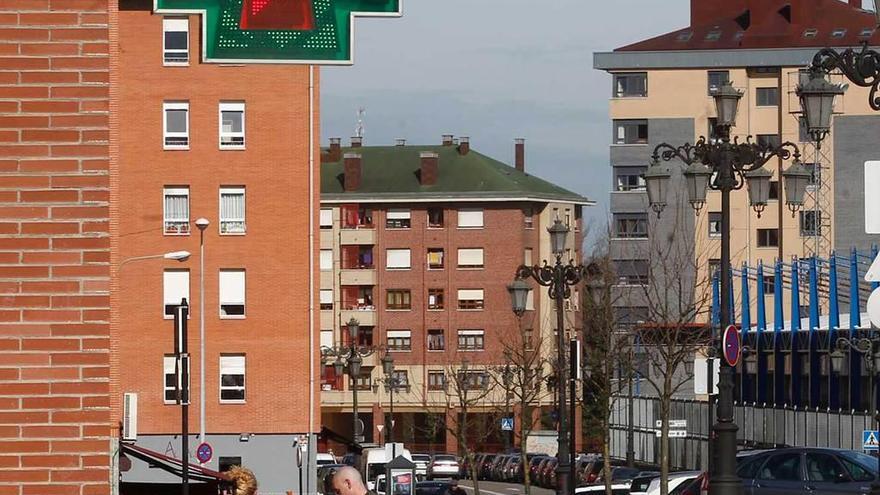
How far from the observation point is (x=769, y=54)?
3696 inches

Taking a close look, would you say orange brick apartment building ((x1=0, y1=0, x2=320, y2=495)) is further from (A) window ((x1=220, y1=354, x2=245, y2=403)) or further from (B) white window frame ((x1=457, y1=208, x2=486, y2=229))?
(B) white window frame ((x1=457, y1=208, x2=486, y2=229))

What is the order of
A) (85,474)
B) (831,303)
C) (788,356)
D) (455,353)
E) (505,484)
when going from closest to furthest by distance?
(85,474) < (831,303) < (788,356) < (505,484) < (455,353)

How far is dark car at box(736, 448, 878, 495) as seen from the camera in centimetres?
2828

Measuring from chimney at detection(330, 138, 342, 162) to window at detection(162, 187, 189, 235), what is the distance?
195 ft

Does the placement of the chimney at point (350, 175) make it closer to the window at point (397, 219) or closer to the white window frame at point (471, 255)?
the window at point (397, 219)

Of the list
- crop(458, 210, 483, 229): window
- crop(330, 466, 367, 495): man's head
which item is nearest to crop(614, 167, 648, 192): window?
crop(458, 210, 483, 229): window

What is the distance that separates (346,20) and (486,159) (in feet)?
347

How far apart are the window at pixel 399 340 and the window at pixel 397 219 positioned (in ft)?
20.6

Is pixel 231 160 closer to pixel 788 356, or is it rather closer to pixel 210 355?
pixel 210 355

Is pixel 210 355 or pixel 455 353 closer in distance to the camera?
pixel 210 355

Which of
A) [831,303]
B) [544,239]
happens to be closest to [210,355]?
[831,303]

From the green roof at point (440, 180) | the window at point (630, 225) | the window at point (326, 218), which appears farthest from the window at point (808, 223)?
the window at point (326, 218)

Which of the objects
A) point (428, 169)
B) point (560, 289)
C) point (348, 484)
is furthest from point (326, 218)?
point (348, 484)

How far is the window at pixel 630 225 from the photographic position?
94825 millimetres
